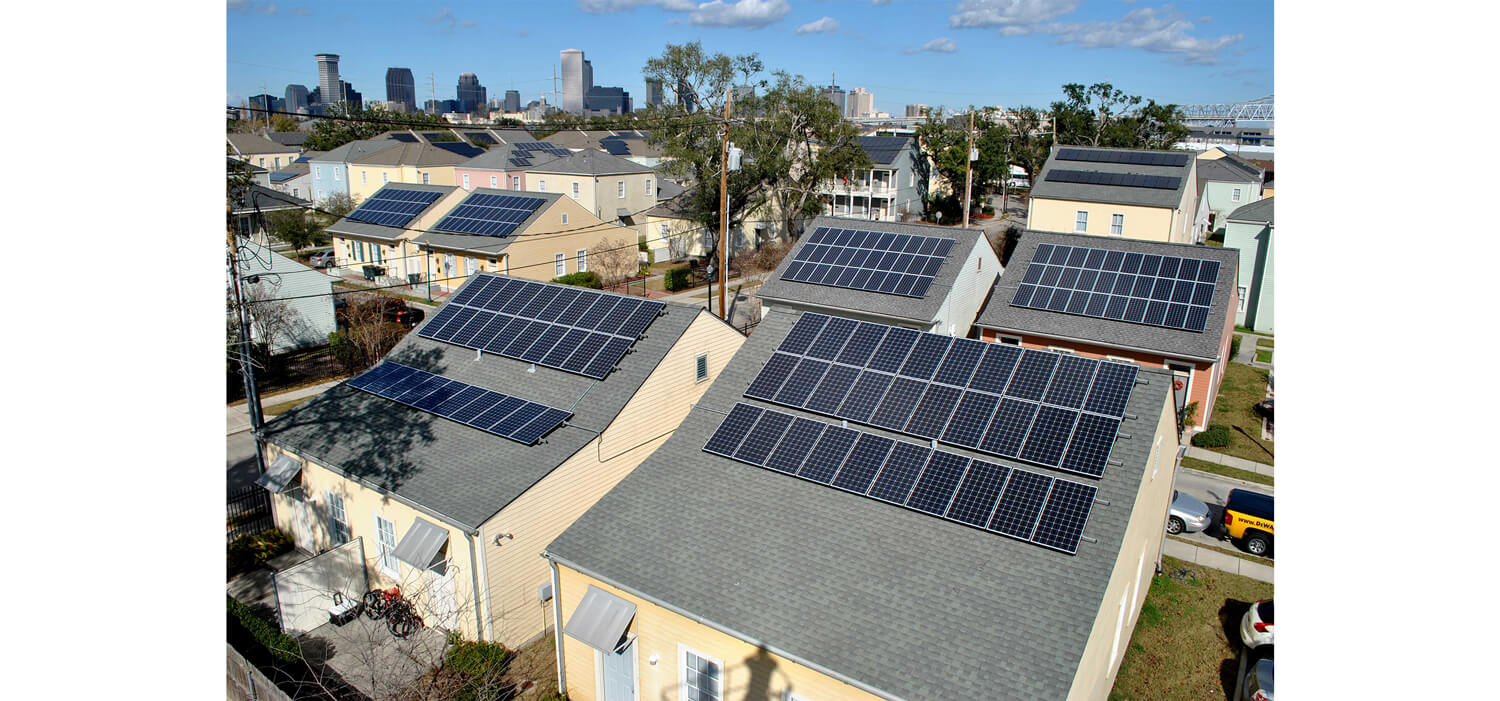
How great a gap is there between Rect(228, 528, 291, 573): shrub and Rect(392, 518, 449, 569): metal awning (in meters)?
5.27

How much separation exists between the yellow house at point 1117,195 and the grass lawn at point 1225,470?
60.7 ft

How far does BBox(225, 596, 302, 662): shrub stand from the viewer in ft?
41.4

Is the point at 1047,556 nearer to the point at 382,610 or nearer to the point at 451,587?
the point at 451,587

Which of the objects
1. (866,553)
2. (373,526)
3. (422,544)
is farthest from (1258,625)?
(373,526)

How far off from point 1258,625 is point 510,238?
3436 cm

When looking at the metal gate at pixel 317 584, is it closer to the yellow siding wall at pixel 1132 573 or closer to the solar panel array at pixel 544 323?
the solar panel array at pixel 544 323

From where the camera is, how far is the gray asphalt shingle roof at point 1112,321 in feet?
74.7

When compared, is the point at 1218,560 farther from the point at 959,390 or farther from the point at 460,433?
the point at 460,433

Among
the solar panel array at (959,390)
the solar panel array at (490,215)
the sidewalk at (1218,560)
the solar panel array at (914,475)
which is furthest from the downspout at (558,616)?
the solar panel array at (490,215)

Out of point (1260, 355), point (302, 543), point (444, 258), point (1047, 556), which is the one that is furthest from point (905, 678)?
point (444, 258)

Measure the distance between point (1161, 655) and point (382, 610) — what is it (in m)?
14.0

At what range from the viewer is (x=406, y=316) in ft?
105

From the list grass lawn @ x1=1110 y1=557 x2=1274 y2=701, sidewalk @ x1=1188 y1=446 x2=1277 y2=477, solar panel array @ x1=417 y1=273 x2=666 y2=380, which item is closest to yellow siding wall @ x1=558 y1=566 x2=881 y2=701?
solar panel array @ x1=417 y1=273 x2=666 y2=380

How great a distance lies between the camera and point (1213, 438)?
906 inches
